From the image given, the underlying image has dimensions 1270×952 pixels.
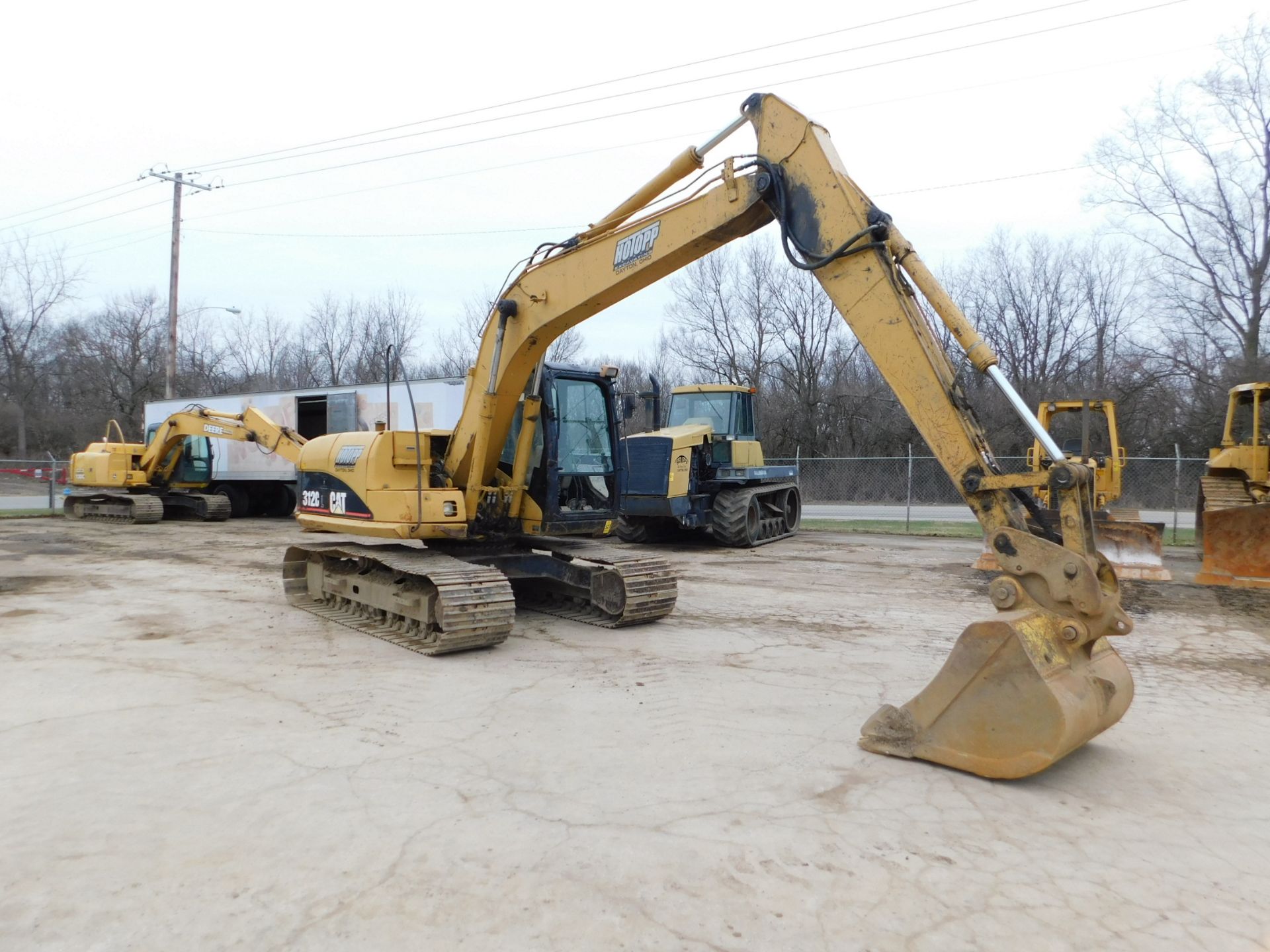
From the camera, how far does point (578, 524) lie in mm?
8133

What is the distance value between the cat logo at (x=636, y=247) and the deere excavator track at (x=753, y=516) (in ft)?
28.6

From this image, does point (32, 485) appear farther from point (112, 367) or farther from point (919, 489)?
point (919, 489)

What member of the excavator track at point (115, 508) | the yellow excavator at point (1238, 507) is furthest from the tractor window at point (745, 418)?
the excavator track at point (115, 508)

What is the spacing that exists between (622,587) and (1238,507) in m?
7.68

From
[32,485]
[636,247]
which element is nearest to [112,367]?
[32,485]

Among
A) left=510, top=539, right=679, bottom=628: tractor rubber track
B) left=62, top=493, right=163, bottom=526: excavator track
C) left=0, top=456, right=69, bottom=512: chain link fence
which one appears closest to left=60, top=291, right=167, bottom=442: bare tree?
left=0, top=456, right=69, bottom=512: chain link fence

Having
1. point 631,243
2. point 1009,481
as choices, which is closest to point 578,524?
point 631,243

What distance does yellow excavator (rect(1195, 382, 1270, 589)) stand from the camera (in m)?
9.77

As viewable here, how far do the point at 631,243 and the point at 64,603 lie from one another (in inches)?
293

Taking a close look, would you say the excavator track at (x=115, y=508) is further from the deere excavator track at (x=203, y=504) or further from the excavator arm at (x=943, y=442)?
the excavator arm at (x=943, y=442)

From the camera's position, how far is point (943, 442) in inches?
187

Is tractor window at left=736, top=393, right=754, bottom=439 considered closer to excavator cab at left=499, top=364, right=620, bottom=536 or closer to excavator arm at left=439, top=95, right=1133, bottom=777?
excavator cab at left=499, top=364, right=620, bottom=536

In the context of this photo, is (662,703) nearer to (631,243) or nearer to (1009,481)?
(1009,481)

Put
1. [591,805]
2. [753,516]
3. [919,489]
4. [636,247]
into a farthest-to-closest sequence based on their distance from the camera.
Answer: [919,489]
[753,516]
[636,247]
[591,805]
